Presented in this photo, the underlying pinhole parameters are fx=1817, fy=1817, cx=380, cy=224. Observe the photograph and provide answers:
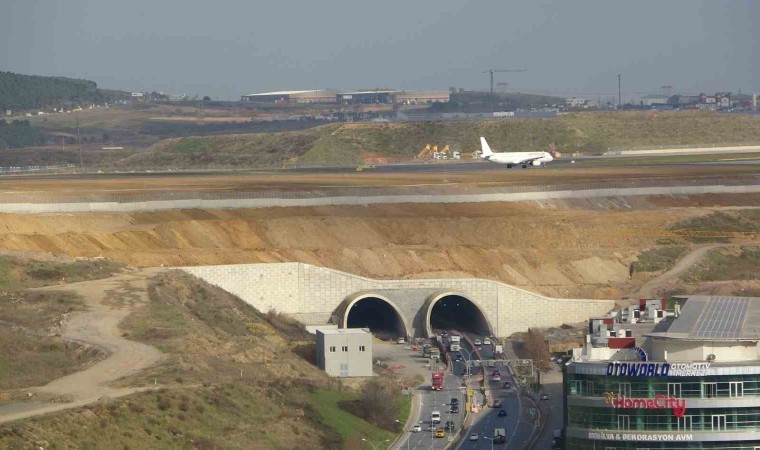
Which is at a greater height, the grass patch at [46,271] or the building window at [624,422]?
the building window at [624,422]

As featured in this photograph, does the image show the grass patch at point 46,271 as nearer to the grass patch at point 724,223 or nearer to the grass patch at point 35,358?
the grass patch at point 35,358

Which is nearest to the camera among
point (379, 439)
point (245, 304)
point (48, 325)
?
point (379, 439)

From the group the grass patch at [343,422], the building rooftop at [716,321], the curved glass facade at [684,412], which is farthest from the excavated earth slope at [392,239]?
the curved glass facade at [684,412]

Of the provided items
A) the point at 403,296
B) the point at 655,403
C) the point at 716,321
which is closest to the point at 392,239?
the point at 403,296

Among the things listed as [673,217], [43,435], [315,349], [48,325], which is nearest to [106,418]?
[43,435]

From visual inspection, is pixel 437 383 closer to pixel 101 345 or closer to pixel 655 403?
pixel 101 345

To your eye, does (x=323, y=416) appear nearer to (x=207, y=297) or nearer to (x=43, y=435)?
(x=43, y=435)
